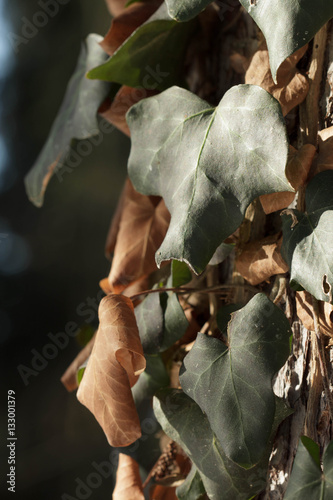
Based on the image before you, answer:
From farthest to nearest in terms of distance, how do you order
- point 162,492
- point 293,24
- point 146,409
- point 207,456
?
point 146,409 → point 162,492 → point 207,456 → point 293,24

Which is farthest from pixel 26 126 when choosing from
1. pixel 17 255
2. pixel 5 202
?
pixel 17 255

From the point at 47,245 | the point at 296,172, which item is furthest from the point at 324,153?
the point at 47,245

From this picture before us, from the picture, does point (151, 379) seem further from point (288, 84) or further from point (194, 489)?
point (288, 84)

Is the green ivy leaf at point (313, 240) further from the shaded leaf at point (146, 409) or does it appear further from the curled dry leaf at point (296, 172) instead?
the shaded leaf at point (146, 409)

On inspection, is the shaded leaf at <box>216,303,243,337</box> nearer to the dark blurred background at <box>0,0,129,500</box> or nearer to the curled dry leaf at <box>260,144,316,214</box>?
the curled dry leaf at <box>260,144,316,214</box>

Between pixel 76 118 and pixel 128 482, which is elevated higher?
pixel 76 118

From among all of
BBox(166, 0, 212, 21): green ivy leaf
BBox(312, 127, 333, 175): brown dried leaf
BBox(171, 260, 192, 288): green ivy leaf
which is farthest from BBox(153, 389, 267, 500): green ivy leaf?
BBox(166, 0, 212, 21): green ivy leaf

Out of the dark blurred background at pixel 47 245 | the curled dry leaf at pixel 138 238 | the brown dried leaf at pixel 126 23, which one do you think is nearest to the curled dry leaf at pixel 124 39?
the brown dried leaf at pixel 126 23
